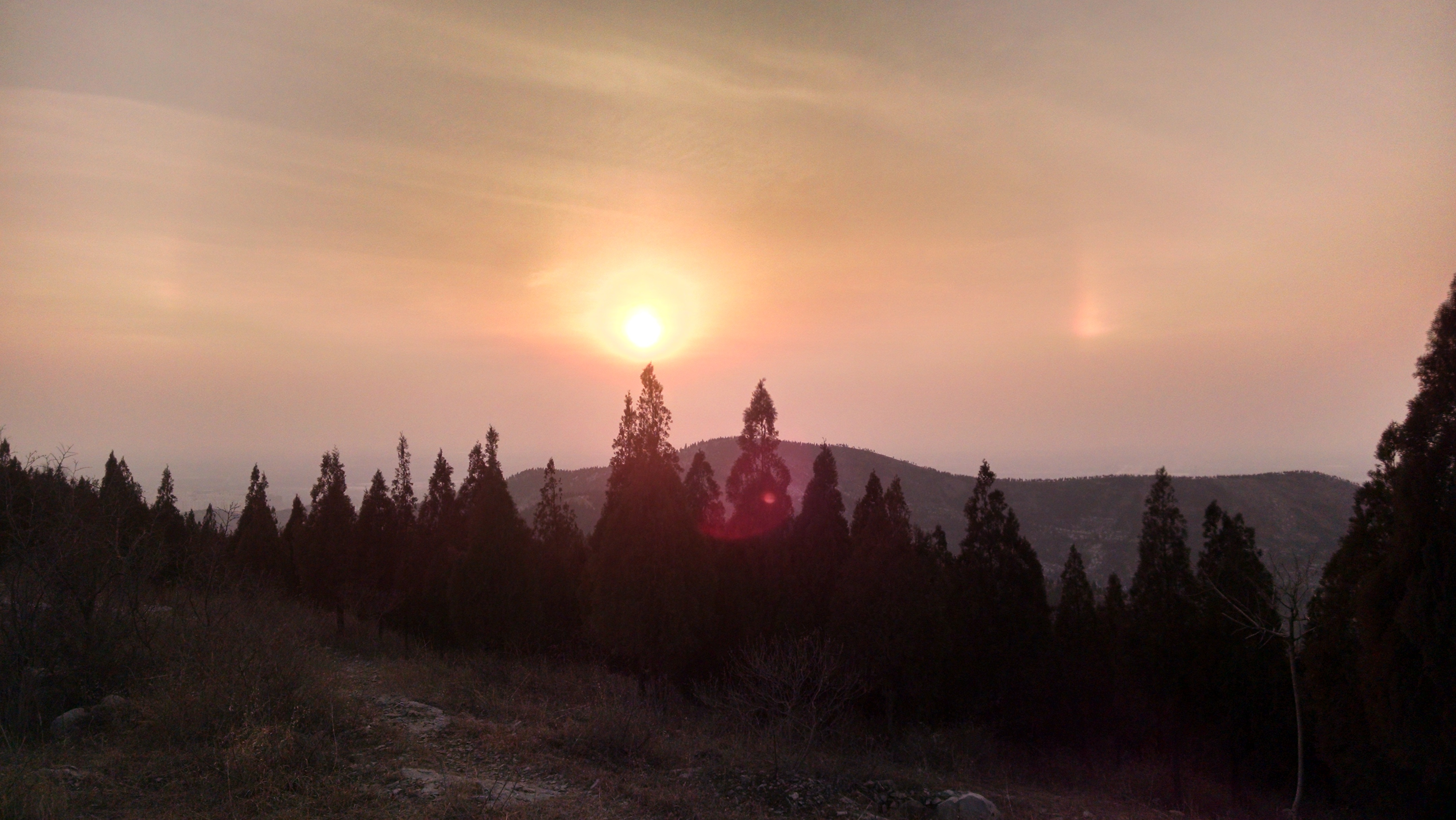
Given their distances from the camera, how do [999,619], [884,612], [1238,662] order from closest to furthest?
[1238,662], [884,612], [999,619]

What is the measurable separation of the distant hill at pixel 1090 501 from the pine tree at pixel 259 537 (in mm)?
74315

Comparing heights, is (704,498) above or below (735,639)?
above

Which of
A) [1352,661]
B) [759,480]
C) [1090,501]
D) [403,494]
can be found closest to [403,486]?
[403,494]

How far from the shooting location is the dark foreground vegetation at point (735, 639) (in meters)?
10.5

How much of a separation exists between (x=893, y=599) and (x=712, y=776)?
34.0 feet

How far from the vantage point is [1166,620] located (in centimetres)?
2086

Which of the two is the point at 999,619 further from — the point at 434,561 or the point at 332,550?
the point at 332,550

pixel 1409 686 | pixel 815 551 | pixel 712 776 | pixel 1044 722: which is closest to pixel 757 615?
pixel 815 551

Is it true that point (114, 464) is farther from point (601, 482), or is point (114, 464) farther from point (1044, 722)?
point (601, 482)

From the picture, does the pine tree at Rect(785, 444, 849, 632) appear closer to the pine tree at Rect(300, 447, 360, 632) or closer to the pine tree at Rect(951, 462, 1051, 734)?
the pine tree at Rect(951, 462, 1051, 734)

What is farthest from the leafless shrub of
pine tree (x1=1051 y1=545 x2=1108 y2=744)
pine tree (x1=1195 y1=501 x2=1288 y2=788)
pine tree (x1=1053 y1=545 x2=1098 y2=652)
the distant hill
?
the distant hill

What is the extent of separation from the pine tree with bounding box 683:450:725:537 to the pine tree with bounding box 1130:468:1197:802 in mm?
13221

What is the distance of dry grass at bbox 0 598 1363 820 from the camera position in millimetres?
8148

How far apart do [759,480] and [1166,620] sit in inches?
516
